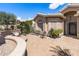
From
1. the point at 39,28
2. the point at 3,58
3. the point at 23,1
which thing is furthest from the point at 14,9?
the point at 3,58

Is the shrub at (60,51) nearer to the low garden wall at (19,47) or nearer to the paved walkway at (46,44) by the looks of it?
the paved walkway at (46,44)

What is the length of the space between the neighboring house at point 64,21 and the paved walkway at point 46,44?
316mm

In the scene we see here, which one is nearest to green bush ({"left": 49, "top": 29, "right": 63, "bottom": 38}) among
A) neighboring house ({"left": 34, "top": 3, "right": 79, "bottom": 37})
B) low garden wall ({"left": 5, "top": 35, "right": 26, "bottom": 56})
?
neighboring house ({"left": 34, "top": 3, "right": 79, "bottom": 37})

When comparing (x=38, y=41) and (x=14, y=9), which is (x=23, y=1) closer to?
(x=14, y=9)

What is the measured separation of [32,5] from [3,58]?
2.18m

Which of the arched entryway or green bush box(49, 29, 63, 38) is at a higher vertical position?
the arched entryway

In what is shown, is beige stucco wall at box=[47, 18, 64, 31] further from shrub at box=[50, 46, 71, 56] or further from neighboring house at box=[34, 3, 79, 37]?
shrub at box=[50, 46, 71, 56]

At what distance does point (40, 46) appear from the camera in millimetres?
8117

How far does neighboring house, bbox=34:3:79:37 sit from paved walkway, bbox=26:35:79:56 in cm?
32

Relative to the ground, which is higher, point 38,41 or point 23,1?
point 23,1

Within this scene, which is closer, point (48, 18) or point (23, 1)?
point (23, 1)

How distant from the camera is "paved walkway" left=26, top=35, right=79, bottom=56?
7.92 m

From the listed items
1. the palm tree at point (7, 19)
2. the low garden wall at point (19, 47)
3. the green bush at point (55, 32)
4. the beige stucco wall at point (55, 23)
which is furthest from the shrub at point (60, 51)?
the palm tree at point (7, 19)

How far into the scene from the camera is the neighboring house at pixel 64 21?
805 centimetres
